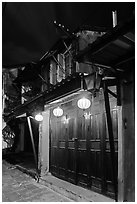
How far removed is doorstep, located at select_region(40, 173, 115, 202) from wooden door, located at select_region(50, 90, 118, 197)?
0.91 ft

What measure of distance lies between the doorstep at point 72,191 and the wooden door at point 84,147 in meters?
0.28

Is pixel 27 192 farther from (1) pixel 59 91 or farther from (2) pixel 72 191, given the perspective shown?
(1) pixel 59 91

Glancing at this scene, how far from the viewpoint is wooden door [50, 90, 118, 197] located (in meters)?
8.20

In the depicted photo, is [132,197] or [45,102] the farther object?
[45,102]

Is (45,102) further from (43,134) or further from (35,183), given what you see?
(35,183)

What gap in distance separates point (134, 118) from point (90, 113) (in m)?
4.30

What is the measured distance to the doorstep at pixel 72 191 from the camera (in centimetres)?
787

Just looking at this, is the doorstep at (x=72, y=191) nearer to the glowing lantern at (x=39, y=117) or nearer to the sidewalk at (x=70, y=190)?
the sidewalk at (x=70, y=190)

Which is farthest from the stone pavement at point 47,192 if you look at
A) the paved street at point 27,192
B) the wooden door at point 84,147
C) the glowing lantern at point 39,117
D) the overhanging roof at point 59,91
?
the overhanging roof at point 59,91

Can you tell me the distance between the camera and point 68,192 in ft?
29.5

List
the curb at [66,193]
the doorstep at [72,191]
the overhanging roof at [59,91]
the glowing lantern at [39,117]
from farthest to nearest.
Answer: the glowing lantern at [39,117]
the overhanging roof at [59,91]
the curb at [66,193]
the doorstep at [72,191]

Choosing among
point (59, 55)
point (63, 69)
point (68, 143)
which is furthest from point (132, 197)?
point (59, 55)

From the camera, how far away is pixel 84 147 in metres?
9.69

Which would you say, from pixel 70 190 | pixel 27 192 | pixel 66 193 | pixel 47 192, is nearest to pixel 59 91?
pixel 70 190
